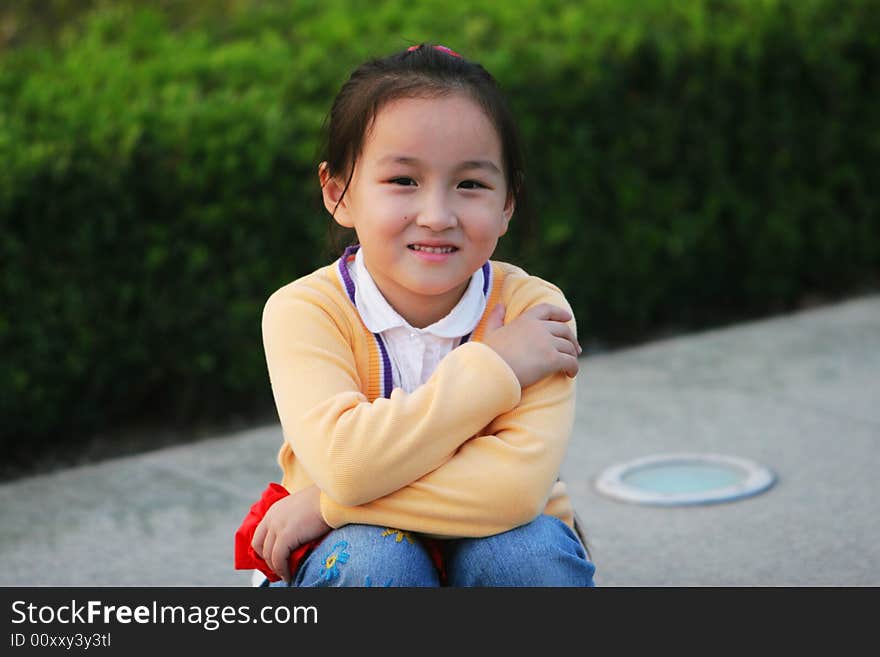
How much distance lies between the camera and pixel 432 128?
2414 mm

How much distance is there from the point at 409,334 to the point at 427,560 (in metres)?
0.44

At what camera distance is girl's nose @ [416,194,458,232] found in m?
2.41

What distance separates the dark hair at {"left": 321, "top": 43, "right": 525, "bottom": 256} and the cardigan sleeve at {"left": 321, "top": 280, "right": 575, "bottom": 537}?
1.72ft

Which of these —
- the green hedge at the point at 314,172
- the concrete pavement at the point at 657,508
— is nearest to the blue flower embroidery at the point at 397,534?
the green hedge at the point at 314,172

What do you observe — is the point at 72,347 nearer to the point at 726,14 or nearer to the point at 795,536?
the point at 795,536

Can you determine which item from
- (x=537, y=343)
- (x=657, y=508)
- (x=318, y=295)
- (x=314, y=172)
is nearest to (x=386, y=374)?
(x=318, y=295)

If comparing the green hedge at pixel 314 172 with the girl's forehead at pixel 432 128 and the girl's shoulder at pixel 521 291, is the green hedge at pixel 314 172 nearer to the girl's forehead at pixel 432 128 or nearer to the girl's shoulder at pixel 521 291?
the girl's shoulder at pixel 521 291

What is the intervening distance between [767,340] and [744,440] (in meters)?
1.28

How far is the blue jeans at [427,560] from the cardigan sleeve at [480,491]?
3cm

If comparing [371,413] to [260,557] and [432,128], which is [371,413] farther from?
[432,128]

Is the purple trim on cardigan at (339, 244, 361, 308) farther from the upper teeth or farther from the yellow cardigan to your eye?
the upper teeth

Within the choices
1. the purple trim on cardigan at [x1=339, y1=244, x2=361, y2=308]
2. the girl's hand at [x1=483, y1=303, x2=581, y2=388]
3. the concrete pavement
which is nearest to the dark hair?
the purple trim on cardigan at [x1=339, y1=244, x2=361, y2=308]

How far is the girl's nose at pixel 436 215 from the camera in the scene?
241 centimetres
